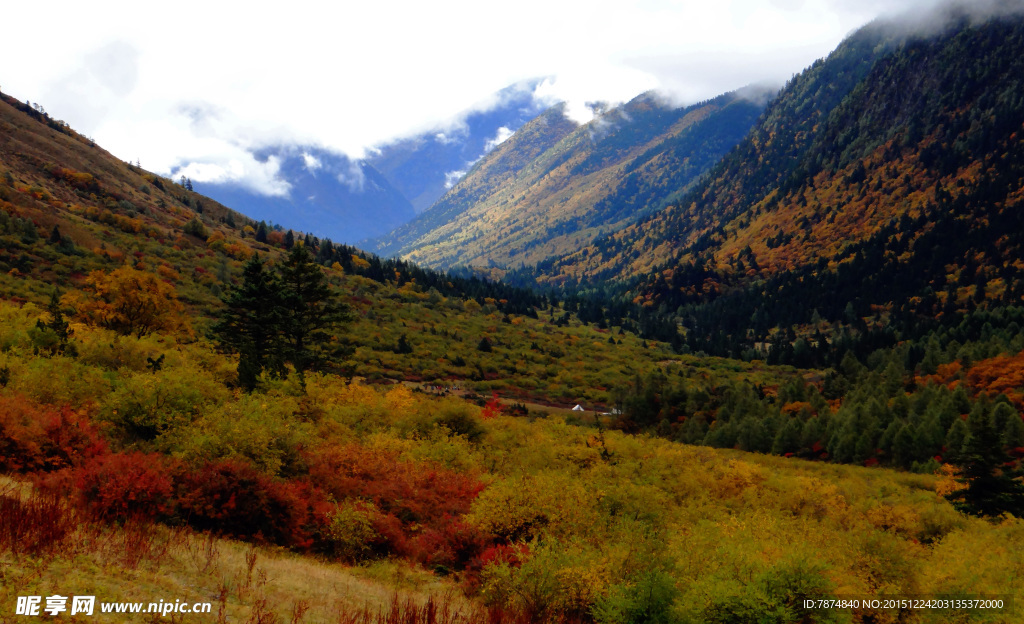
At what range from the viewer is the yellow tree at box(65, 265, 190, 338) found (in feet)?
154

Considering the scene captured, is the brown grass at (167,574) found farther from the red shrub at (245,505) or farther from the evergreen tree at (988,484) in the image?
the evergreen tree at (988,484)

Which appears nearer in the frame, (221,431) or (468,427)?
(221,431)

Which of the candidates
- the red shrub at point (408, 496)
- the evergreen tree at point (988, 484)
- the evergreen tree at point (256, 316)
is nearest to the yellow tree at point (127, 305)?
the evergreen tree at point (256, 316)

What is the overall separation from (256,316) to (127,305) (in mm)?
12013

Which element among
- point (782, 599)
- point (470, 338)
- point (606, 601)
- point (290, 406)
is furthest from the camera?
point (470, 338)

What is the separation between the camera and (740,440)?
77.8m

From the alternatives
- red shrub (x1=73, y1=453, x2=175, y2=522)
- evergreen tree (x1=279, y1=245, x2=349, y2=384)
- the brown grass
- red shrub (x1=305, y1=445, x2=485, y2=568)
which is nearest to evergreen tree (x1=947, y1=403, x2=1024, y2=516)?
red shrub (x1=305, y1=445, x2=485, y2=568)

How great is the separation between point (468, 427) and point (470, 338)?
9636cm

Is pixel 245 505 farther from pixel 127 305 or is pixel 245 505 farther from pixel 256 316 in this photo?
pixel 127 305

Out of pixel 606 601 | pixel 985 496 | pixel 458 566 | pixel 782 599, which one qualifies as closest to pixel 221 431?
pixel 458 566

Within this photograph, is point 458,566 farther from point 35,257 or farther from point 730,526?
point 35,257

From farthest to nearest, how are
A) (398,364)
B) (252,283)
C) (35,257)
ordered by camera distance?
(398,364) → (35,257) → (252,283)

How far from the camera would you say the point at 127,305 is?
158 ft

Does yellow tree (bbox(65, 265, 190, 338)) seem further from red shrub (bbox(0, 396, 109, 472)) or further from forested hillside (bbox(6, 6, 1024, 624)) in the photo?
red shrub (bbox(0, 396, 109, 472))
